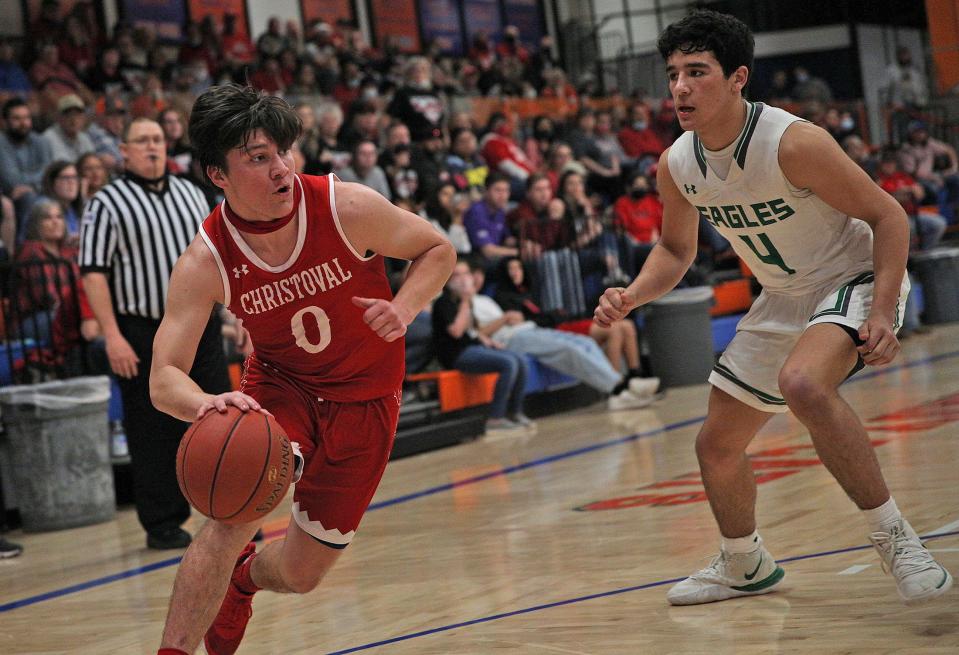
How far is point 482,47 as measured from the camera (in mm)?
19469

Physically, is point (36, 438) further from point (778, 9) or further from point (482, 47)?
point (778, 9)

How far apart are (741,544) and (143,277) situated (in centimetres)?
315

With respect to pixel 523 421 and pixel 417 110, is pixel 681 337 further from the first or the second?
pixel 417 110

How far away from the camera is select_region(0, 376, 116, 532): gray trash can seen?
710cm

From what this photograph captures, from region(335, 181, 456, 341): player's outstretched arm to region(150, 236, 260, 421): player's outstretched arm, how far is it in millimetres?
385

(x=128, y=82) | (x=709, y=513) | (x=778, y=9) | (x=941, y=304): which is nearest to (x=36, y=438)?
(x=709, y=513)

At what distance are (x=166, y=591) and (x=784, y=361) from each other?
2.65 m

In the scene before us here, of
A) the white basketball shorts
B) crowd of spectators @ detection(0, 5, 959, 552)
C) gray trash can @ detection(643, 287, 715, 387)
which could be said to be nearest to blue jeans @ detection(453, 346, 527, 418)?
crowd of spectators @ detection(0, 5, 959, 552)

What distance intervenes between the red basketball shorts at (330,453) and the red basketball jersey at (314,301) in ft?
0.15

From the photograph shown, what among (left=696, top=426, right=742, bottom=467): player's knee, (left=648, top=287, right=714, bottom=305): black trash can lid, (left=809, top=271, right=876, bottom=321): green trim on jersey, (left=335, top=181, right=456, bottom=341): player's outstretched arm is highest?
(left=335, top=181, right=456, bottom=341): player's outstretched arm

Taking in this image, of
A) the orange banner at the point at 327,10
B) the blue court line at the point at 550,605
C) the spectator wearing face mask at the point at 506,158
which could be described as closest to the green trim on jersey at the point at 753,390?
the blue court line at the point at 550,605

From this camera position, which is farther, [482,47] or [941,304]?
[482,47]

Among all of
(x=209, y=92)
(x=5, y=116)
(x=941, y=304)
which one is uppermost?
(x=5, y=116)

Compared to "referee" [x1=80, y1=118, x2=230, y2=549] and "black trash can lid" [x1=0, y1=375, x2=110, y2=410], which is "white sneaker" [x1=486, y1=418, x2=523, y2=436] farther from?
"referee" [x1=80, y1=118, x2=230, y2=549]
